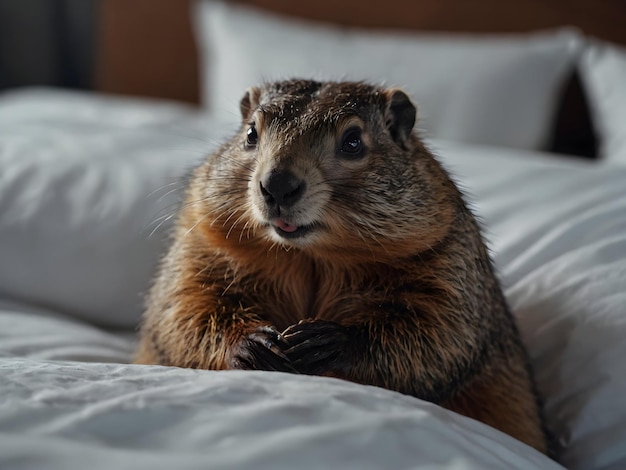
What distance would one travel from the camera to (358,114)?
1545 mm

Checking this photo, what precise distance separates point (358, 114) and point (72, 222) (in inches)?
42.3

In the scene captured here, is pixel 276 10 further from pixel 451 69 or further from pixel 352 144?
pixel 352 144

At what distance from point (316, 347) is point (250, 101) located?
0.73 metres

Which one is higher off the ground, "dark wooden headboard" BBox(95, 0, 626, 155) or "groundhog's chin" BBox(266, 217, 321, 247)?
"dark wooden headboard" BBox(95, 0, 626, 155)

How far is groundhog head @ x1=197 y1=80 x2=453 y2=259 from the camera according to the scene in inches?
54.5

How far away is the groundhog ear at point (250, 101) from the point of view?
1.76 meters

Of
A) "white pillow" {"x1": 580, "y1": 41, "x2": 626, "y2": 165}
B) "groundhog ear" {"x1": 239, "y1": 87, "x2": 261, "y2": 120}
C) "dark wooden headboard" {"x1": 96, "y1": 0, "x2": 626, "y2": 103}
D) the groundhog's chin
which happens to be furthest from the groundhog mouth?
"dark wooden headboard" {"x1": 96, "y1": 0, "x2": 626, "y2": 103}

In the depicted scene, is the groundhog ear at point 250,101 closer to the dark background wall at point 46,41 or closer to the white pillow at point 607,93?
the white pillow at point 607,93

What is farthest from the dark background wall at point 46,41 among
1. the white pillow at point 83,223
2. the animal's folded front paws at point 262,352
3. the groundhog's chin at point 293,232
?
the animal's folded front paws at point 262,352

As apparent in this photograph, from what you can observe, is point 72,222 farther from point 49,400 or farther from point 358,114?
point 49,400

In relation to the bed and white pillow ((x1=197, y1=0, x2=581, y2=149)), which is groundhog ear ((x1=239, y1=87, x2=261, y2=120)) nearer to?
the bed

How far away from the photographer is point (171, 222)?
7.32ft

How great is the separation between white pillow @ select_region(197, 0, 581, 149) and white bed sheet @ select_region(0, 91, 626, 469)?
39 cm

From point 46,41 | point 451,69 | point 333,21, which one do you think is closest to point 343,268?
point 451,69
